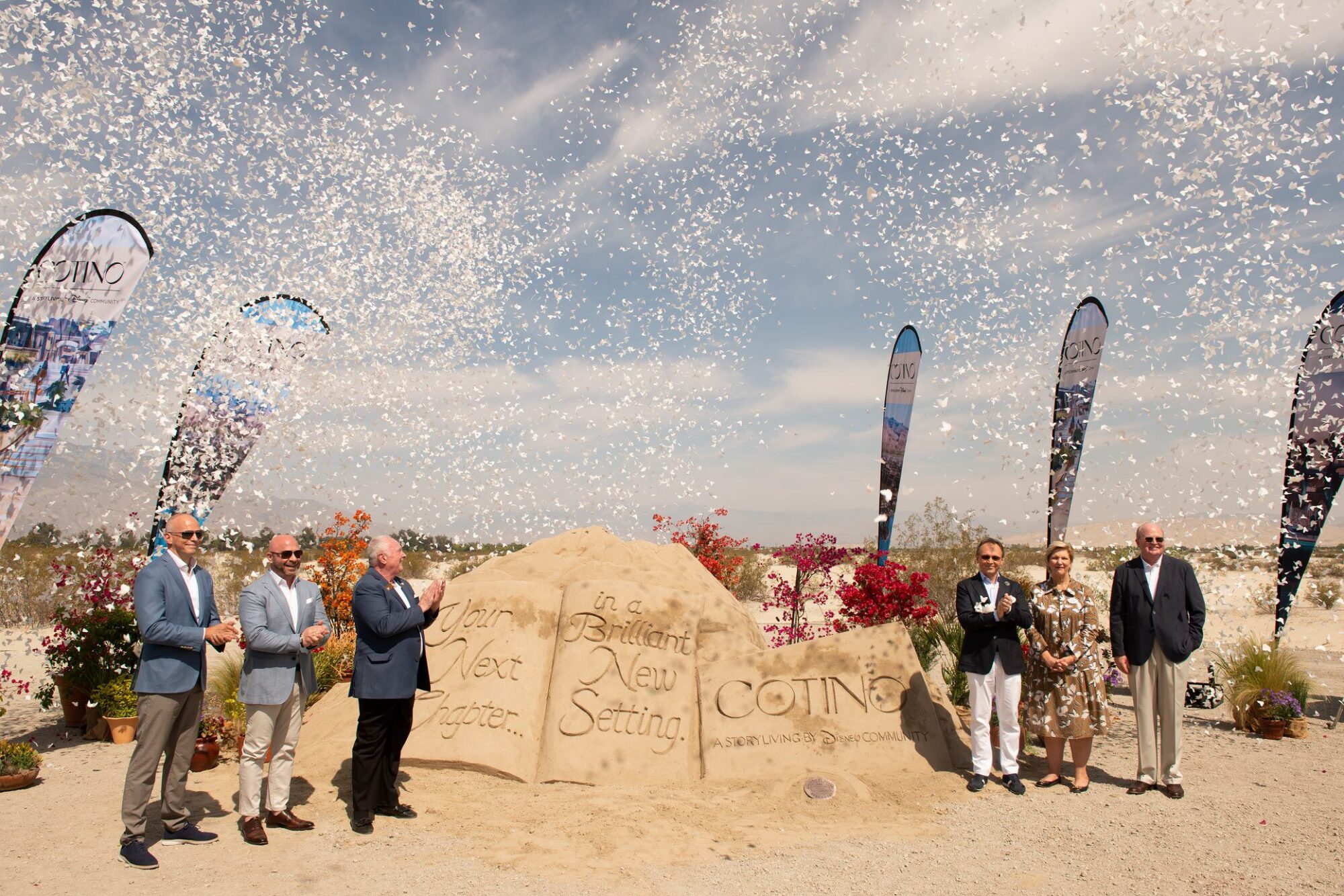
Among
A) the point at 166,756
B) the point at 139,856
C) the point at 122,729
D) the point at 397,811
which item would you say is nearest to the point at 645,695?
the point at 397,811

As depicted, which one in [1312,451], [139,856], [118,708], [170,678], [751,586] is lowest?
[139,856]

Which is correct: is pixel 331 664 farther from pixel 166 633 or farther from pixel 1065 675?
pixel 1065 675

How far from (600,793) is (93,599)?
553cm

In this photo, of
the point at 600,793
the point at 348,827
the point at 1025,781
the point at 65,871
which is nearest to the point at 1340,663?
the point at 1025,781

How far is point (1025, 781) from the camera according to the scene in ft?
20.3

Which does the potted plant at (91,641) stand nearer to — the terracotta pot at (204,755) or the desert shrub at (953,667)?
the terracotta pot at (204,755)

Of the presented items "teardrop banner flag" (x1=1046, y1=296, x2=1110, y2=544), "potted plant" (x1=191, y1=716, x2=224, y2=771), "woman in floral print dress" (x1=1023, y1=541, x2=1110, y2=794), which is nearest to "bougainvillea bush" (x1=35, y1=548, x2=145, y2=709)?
"potted plant" (x1=191, y1=716, x2=224, y2=771)

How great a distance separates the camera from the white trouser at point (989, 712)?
5.88 meters

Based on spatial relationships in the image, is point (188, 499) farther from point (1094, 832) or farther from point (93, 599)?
point (1094, 832)

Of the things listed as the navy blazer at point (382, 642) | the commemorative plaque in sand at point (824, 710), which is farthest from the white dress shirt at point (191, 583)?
the commemorative plaque in sand at point (824, 710)

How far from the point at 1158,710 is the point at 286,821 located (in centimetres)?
628

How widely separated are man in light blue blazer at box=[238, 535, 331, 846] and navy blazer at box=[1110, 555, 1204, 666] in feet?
18.7

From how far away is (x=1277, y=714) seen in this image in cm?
775

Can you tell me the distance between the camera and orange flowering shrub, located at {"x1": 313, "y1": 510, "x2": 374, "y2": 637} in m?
11.3
